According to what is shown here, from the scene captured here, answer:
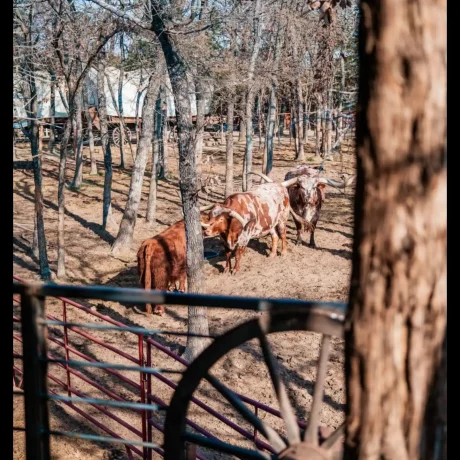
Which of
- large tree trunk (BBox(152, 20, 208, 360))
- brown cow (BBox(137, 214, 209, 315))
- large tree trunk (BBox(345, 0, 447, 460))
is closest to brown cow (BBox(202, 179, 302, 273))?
brown cow (BBox(137, 214, 209, 315))

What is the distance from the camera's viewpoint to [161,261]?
1128cm

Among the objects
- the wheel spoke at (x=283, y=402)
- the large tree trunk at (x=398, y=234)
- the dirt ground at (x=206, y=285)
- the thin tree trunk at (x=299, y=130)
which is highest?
the thin tree trunk at (x=299, y=130)

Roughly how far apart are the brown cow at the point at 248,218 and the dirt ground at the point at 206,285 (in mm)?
569

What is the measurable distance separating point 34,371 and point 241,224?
10.9 metres

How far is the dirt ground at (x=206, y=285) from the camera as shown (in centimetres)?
742

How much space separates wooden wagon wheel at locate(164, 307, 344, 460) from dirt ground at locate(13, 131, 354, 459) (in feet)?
13.8

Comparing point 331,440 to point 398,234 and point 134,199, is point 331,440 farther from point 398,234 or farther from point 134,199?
point 134,199

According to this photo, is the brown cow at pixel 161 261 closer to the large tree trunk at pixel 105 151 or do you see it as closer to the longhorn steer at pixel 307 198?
the longhorn steer at pixel 307 198

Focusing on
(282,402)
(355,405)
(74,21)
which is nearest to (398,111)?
(355,405)


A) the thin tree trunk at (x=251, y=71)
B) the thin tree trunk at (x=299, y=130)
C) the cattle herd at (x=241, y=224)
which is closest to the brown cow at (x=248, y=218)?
the cattle herd at (x=241, y=224)

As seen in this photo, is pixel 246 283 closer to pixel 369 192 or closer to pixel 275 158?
pixel 369 192

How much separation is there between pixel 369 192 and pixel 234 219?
11.3m

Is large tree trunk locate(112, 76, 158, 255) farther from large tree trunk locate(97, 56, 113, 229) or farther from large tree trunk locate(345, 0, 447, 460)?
large tree trunk locate(345, 0, 447, 460)

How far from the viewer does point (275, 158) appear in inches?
1244
